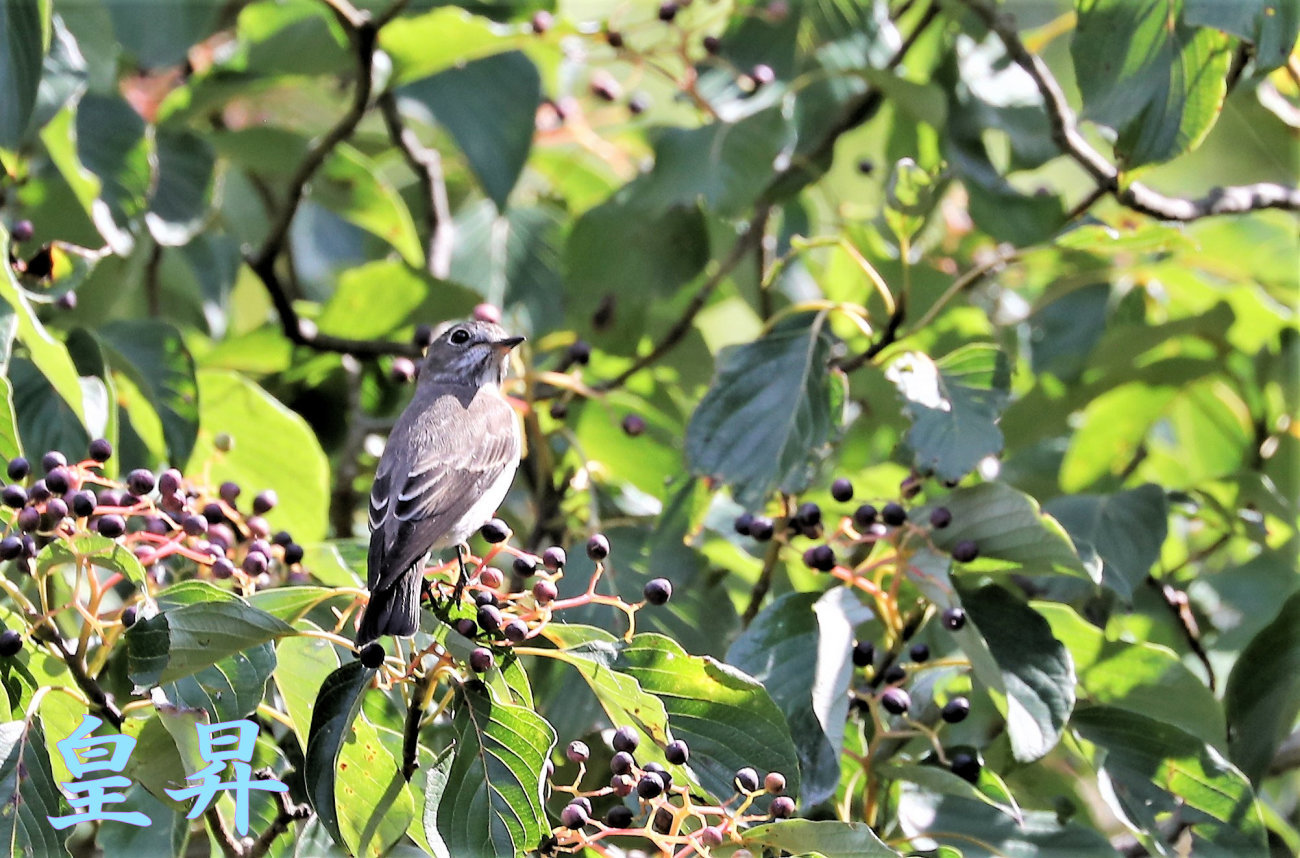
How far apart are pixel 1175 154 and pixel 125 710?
8.65 ft

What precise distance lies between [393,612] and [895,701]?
1038 millimetres

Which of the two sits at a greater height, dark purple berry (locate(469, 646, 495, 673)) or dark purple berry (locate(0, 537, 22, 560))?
dark purple berry (locate(469, 646, 495, 673))

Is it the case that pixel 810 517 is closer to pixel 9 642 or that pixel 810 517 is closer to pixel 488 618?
pixel 488 618

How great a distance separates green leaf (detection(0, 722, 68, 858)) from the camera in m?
2.47

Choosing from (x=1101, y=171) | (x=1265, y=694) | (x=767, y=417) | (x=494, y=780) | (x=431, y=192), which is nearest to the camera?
(x=494, y=780)

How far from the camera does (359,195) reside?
4.94 metres

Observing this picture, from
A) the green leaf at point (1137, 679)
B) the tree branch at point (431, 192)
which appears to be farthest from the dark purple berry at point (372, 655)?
the tree branch at point (431, 192)

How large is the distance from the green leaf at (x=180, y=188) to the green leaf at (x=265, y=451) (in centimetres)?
67

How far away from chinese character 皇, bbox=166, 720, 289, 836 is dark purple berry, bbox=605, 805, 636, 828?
1.96 ft

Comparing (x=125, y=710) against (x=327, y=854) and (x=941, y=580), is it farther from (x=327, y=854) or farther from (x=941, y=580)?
(x=941, y=580)

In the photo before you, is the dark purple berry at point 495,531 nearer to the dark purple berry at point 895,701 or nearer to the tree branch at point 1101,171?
the dark purple berry at point 895,701

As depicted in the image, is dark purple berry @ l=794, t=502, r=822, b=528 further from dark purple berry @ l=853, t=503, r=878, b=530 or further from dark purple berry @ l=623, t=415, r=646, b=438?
dark purple berry @ l=623, t=415, r=646, b=438

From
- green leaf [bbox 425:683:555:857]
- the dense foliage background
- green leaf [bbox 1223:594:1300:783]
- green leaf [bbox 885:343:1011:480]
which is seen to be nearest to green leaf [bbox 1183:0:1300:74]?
the dense foliage background

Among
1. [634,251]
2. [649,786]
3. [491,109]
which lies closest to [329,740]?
[649,786]
